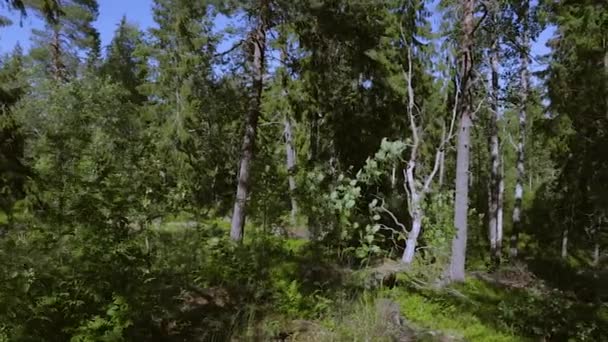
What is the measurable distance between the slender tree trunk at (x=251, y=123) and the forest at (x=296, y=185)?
0.18 ft

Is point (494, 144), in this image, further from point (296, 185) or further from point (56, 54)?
point (56, 54)

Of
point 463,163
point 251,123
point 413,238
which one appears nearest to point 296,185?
point 251,123

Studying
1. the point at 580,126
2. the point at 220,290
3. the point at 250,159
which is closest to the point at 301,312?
the point at 220,290

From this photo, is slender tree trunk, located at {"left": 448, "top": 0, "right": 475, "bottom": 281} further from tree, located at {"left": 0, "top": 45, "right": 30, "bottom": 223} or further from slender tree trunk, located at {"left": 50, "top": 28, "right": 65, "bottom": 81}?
slender tree trunk, located at {"left": 50, "top": 28, "right": 65, "bottom": 81}

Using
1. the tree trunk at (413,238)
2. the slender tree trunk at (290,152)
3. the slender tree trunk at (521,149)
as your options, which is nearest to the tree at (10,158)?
the slender tree trunk at (290,152)

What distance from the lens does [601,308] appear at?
8578mm

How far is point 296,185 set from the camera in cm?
1341

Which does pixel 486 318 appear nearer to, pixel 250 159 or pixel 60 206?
pixel 250 159

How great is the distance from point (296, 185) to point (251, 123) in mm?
2530

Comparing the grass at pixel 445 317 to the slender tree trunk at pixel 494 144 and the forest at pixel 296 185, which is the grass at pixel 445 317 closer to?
the forest at pixel 296 185

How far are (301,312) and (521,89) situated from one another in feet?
55.0

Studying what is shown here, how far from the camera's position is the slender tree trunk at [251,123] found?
1120 centimetres

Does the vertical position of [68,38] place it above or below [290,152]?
above

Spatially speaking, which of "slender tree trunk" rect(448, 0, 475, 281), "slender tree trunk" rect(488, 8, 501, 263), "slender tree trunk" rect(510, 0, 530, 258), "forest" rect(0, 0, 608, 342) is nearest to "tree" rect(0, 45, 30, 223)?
"forest" rect(0, 0, 608, 342)
